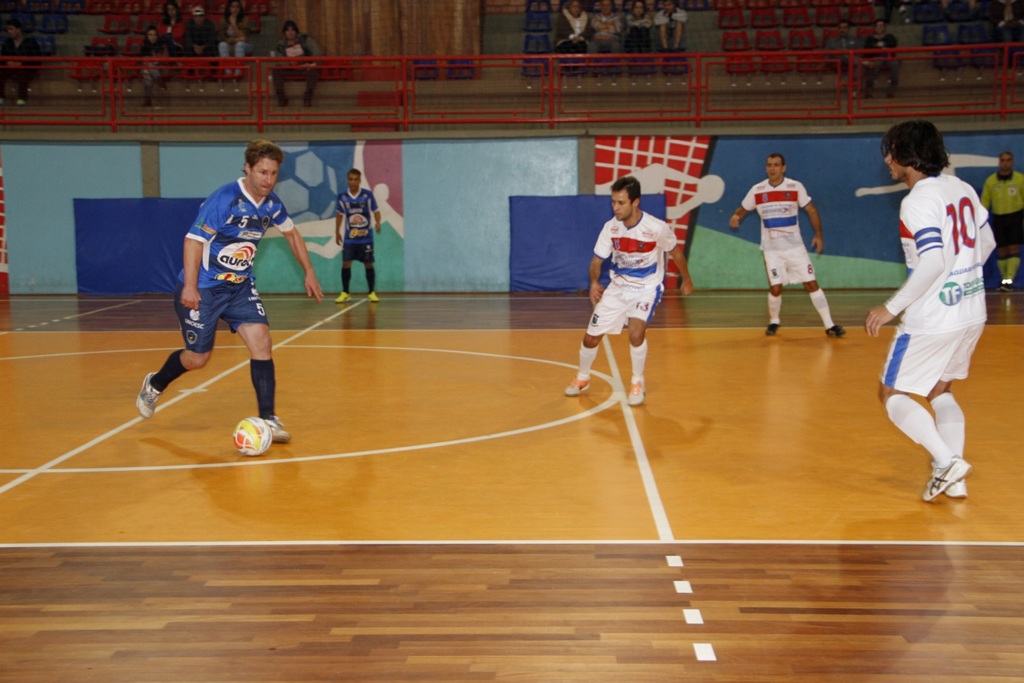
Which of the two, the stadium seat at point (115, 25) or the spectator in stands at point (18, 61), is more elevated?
the stadium seat at point (115, 25)

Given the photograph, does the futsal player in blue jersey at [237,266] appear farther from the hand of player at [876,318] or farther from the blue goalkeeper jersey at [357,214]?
the blue goalkeeper jersey at [357,214]

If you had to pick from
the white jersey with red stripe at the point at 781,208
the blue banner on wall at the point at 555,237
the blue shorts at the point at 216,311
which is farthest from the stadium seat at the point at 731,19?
the blue shorts at the point at 216,311

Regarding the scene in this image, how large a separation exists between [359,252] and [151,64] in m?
6.95

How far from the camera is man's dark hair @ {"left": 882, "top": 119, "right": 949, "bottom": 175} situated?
5348 mm

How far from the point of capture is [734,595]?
4246mm

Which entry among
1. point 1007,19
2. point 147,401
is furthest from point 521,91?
point 147,401

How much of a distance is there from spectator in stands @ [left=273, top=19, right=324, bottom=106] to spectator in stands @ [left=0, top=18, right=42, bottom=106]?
5.04 metres

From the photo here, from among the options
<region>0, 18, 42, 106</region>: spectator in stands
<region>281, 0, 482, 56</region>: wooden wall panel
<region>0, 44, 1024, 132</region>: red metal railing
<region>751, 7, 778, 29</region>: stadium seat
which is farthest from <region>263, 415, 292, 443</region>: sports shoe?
<region>751, 7, 778, 29</region>: stadium seat

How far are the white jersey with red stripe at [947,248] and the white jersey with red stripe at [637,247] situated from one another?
3397 millimetres

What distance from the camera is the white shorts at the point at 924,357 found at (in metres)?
5.40

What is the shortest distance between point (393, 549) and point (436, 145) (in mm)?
15502

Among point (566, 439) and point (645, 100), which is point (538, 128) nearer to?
point (645, 100)

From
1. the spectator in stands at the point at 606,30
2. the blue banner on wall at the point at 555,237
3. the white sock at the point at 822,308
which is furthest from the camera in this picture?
the spectator in stands at the point at 606,30

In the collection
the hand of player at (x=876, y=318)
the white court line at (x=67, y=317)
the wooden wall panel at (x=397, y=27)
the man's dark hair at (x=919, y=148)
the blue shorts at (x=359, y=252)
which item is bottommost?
the white court line at (x=67, y=317)
